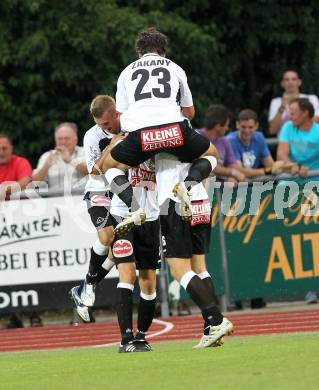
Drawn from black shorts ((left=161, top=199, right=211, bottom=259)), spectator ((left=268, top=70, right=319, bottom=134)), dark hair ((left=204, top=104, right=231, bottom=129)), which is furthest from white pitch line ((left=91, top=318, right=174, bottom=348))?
spectator ((left=268, top=70, right=319, bottom=134))

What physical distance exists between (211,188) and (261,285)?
51.4 inches

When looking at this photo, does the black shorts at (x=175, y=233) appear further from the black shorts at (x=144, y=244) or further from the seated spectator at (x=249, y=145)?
the seated spectator at (x=249, y=145)

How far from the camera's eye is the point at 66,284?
16578mm

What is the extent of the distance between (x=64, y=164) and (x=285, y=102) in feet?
10.8

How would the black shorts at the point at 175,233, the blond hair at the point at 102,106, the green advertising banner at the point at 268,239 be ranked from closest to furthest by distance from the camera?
the black shorts at the point at 175,233 < the blond hair at the point at 102,106 < the green advertising banner at the point at 268,239

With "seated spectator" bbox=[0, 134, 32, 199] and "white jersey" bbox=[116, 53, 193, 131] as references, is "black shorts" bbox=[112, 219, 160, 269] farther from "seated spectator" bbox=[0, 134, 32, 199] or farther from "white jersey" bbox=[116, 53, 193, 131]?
"seated spectator" bbox=[0, 134, 32, 199]

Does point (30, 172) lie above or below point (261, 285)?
above

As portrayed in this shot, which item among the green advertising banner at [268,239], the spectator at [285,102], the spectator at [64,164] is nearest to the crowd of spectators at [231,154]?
the spectator at [64,164]

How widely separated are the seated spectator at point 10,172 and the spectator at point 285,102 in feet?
11.9

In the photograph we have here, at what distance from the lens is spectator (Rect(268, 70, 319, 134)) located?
18.1 meters

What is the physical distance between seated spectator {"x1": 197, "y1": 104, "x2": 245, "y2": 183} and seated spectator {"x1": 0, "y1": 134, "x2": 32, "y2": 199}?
6.93 feet

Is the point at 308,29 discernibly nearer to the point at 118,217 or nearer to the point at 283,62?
the point at 283,62

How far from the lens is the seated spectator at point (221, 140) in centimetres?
1648

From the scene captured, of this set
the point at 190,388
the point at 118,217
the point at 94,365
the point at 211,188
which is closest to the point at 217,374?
the point at 190,388
